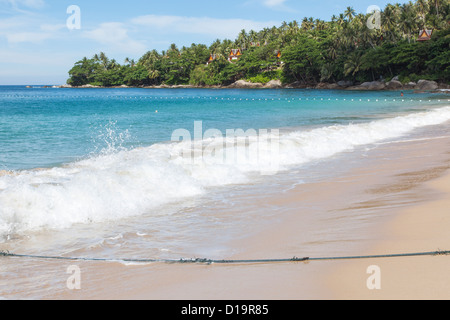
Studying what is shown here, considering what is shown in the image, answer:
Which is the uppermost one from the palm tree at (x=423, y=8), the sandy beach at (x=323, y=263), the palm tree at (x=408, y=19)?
the palm tree at (x=423, y=8)

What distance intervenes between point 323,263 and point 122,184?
454cm

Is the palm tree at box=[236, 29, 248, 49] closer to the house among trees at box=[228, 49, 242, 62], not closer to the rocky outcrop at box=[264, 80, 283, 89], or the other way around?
the house among trees at box=[228, 49, 242, 62]

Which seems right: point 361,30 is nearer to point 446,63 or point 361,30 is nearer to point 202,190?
point 446,63

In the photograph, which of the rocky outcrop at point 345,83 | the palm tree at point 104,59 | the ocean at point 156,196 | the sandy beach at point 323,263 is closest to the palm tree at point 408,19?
the rocky outcrop at point 345,83

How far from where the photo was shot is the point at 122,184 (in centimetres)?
764

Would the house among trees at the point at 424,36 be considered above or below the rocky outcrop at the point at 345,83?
above

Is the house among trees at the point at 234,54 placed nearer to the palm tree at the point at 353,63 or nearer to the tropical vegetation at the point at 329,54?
the tropical vegetation at the point at 329,54

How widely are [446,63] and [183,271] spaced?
70.7m

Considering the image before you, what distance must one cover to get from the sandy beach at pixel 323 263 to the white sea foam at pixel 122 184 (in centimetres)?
188

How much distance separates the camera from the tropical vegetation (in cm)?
7044

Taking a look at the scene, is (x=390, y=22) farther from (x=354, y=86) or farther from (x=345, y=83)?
(x=345, y=83)

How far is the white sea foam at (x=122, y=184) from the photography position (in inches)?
249

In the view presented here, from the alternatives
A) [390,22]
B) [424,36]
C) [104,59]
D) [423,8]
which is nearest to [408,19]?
[390,22]

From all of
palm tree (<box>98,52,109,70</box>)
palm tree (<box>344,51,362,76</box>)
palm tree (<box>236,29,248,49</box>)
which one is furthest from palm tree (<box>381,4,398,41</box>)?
palm tree (<box>98,52,109,70</box>)
